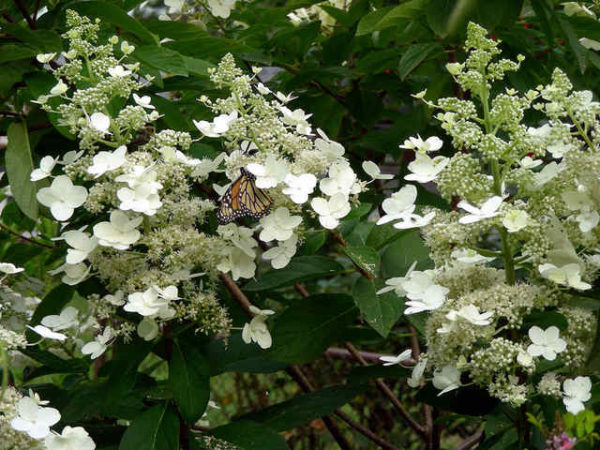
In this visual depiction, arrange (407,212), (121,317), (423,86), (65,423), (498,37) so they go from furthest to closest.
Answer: (423,86) < (498,37) < (65,423) < (121,317) < (407,212)

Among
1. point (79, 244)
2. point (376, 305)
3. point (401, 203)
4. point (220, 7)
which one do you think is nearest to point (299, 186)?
point (401, 203)

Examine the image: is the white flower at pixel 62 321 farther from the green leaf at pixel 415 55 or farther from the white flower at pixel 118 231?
the green leaf at pixel 415 55

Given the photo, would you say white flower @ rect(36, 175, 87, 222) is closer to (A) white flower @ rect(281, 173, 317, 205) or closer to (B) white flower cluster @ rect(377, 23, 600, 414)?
(A) white flower @ rect(281, 173, 317, 205)

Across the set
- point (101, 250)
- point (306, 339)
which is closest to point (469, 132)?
point (306, 339)

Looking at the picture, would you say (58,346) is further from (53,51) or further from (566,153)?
(566,153)

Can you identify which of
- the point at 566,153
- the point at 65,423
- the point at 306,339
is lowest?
the point at 65,423

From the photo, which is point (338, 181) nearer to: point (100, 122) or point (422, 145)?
point (422, 145)
